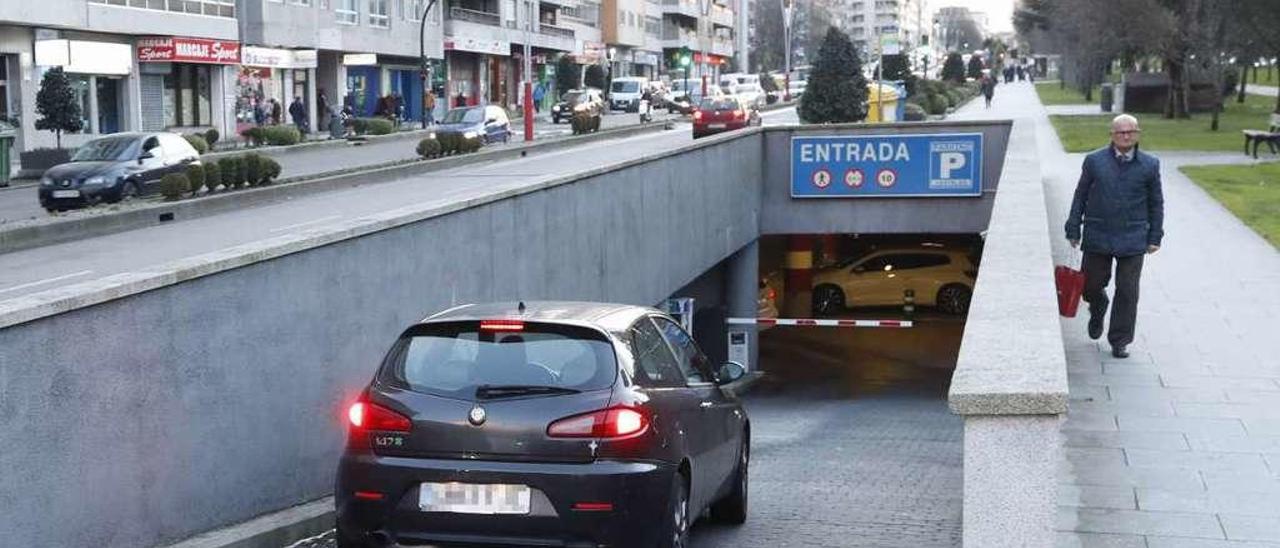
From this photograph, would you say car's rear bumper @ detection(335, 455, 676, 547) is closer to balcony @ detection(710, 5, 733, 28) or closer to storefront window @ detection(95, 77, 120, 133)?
storefront window @ detection(95, 77, 120, 133)

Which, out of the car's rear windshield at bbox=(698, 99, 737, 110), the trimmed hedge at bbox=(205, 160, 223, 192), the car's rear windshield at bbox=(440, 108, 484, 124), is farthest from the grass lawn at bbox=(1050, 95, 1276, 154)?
the trimmed hedge at bbox=(205, 160, 223, 192)

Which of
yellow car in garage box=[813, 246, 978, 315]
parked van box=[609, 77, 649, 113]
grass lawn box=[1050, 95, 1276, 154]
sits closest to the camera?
yellow car in garage box=[813, 246, 978, 315]

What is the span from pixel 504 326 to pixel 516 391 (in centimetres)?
38

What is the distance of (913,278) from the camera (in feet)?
115

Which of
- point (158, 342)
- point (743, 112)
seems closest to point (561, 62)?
point (743, 112)

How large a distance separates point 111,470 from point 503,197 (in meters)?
7.84

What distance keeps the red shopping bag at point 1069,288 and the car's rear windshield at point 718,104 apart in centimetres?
3831

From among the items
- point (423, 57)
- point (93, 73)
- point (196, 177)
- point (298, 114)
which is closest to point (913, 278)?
point (196, 177)

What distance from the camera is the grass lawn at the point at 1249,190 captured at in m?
21.9

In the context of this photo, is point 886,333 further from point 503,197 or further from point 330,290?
point 330,290

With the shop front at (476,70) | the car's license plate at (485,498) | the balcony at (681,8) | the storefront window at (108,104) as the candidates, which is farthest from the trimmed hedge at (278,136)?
the balcony at (681,8)

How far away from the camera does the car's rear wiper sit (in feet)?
23.2

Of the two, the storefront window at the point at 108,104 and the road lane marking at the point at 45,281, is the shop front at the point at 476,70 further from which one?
the road lane marking at the point at 45,281

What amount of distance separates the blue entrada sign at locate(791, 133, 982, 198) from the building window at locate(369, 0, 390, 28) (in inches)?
1321
